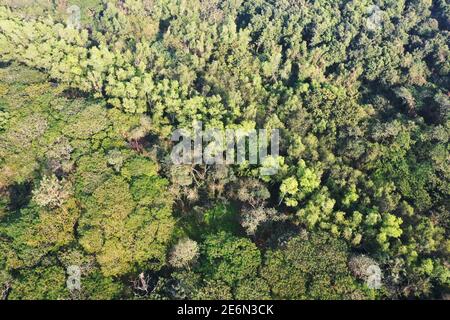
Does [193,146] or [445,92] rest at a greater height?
[445,92]

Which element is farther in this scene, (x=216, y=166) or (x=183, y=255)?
(x=216, y=166)

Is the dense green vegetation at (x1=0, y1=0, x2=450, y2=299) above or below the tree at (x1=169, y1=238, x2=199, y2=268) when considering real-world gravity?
above

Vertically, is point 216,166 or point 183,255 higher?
point 216,166

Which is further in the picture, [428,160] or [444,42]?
[444,42]

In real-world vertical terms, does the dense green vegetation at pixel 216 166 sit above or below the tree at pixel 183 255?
above

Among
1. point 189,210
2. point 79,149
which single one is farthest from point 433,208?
point 79,149
